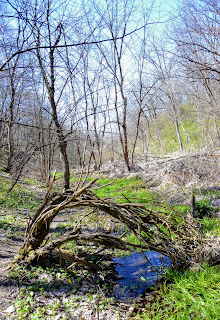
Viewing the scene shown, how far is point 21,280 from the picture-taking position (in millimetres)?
2752

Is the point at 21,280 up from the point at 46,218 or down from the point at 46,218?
down

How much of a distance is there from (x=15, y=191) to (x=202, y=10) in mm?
8511

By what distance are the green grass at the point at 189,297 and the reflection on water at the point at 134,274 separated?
0.30 m

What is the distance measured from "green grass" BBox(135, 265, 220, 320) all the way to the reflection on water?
30cm

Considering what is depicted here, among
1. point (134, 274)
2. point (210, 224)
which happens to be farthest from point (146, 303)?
point (210, 224)

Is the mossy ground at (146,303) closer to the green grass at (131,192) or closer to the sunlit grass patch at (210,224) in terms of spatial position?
the sunlit grass patch at (210,224)

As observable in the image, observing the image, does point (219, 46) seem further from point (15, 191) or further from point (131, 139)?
point (131, 139)

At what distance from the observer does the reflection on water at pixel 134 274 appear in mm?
3100

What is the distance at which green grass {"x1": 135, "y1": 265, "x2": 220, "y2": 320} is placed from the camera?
239cm

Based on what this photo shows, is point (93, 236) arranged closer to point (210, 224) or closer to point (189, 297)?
point (189, 297)

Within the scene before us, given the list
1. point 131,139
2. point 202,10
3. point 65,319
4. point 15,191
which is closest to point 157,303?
point 65,319

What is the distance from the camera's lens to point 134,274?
3.64m

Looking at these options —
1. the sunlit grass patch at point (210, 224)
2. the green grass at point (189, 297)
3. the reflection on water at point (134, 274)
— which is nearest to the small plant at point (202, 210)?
the sunlit grass patch at point (210, 224)

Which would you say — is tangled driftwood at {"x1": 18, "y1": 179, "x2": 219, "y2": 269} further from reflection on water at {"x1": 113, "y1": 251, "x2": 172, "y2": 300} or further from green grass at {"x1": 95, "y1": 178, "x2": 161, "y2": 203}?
green grass at {"x1": 95, "y1": 178, "x2": 161, "y2": 203}
